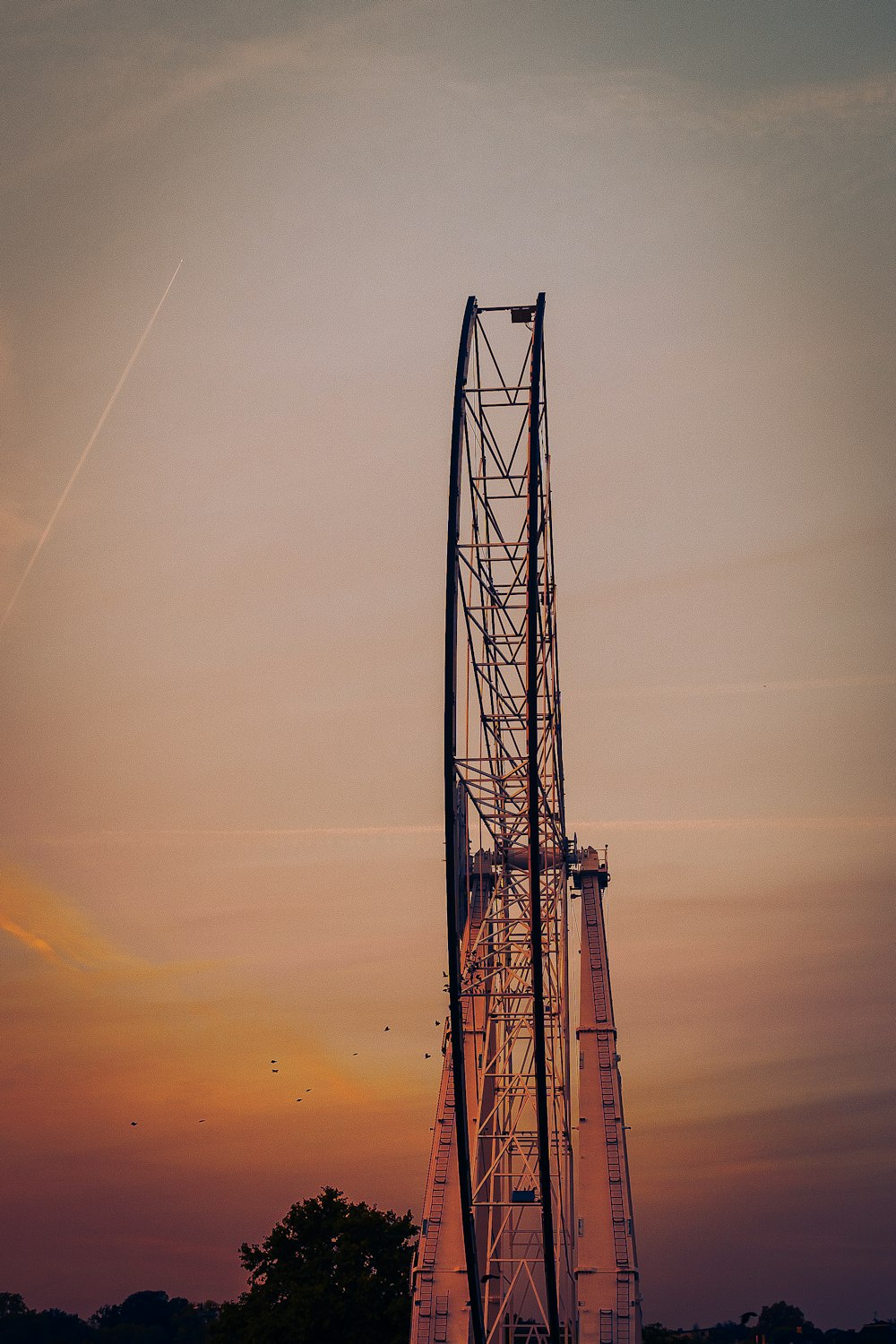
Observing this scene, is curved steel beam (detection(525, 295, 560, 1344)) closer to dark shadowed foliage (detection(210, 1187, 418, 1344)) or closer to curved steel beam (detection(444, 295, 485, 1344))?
curved steel beam (detection(444, 295, 485, 1344))

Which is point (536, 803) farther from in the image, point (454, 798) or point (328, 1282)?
Answer: point (328, 1282)

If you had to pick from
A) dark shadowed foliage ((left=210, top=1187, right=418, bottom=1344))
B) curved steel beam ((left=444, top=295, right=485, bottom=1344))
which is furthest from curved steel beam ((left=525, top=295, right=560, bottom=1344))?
dark shadowed foliage ((left=210, top=1187, right=418, bottom=1344))

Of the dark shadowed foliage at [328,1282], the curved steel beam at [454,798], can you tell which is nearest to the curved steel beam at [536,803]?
the curved steel beam at [454,798]

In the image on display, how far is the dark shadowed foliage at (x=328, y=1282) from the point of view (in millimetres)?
73688

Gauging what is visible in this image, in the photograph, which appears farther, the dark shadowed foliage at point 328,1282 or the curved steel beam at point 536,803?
the dark shadowed foliage at point 328,1282

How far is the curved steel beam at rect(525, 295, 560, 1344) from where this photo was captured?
39031 millimetres

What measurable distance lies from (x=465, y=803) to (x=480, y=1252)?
15.0 metres

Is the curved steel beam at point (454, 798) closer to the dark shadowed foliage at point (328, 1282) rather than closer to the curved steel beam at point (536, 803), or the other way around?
the curved steel beam at point (536, 803)

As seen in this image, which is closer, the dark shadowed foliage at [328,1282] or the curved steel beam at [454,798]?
the curved steel beam at [454,798]

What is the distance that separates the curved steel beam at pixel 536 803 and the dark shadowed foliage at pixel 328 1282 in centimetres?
3434

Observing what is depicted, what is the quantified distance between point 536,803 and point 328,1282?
44.4m

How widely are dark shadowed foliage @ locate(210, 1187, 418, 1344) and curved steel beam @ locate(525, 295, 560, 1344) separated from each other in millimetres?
34345

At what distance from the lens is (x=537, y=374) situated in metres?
42.2

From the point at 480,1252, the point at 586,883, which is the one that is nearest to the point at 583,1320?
the point at 480,1252
